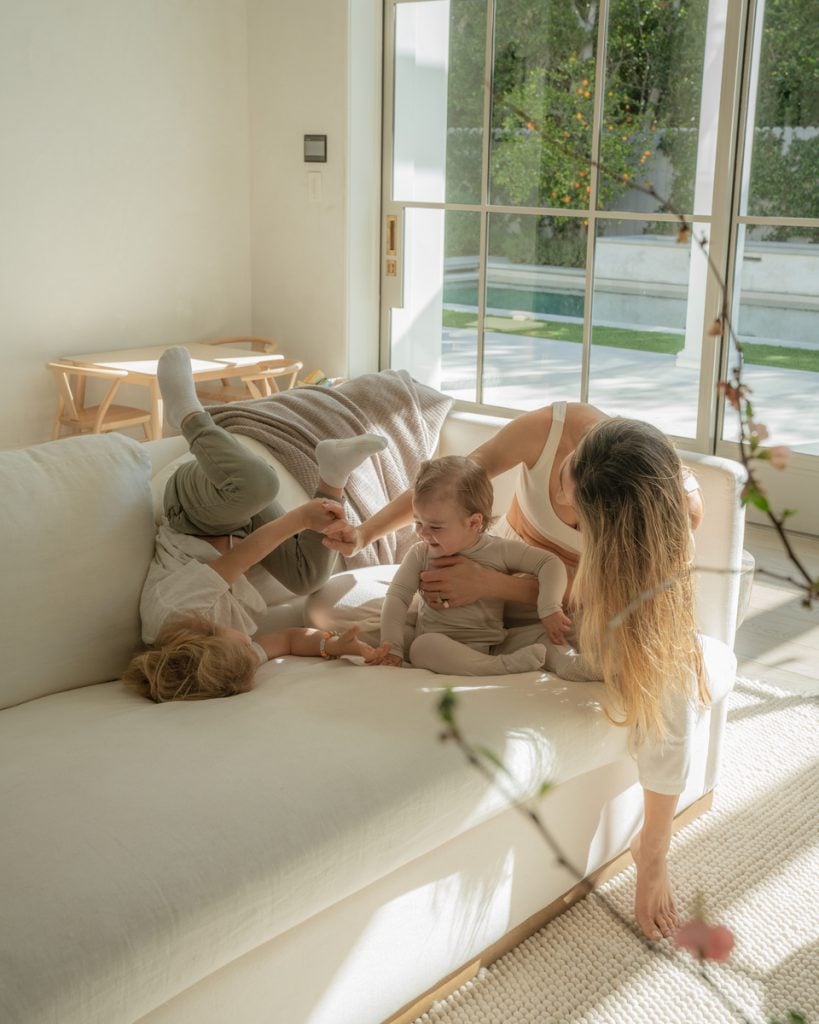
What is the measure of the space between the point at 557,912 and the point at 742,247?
3.02 meters

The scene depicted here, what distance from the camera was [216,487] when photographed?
2.15 m

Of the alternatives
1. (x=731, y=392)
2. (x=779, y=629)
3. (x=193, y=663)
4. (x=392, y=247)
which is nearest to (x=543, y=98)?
(x=392, y=247)

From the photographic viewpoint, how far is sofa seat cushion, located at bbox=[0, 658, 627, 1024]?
4.24ft

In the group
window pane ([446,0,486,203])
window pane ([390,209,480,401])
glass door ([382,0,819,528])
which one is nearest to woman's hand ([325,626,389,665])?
glass door ([382,0,819,528])

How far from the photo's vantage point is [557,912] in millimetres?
2092

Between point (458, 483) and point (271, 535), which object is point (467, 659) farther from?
point (271, 535)

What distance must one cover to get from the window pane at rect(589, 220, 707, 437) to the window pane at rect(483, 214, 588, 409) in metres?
0.12

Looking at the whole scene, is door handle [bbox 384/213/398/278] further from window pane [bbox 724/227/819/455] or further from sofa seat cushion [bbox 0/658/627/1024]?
sofa seat cushion [bbox 0/658/627/1024]

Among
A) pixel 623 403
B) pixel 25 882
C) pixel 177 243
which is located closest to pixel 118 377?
pixel 177 243

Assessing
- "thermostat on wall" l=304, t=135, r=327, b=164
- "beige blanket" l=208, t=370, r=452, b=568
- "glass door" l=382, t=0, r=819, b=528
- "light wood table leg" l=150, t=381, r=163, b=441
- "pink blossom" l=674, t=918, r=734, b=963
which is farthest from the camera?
"thermostat on wall" l=304, t=135, r=327, b=164

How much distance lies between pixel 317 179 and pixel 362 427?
3.00 m

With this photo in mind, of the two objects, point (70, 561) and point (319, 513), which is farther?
point (319, 513)

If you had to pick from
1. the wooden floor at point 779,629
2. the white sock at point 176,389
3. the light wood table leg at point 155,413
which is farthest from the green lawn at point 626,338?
the white sock at point 176,389

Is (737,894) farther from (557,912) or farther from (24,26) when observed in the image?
(24,26)
